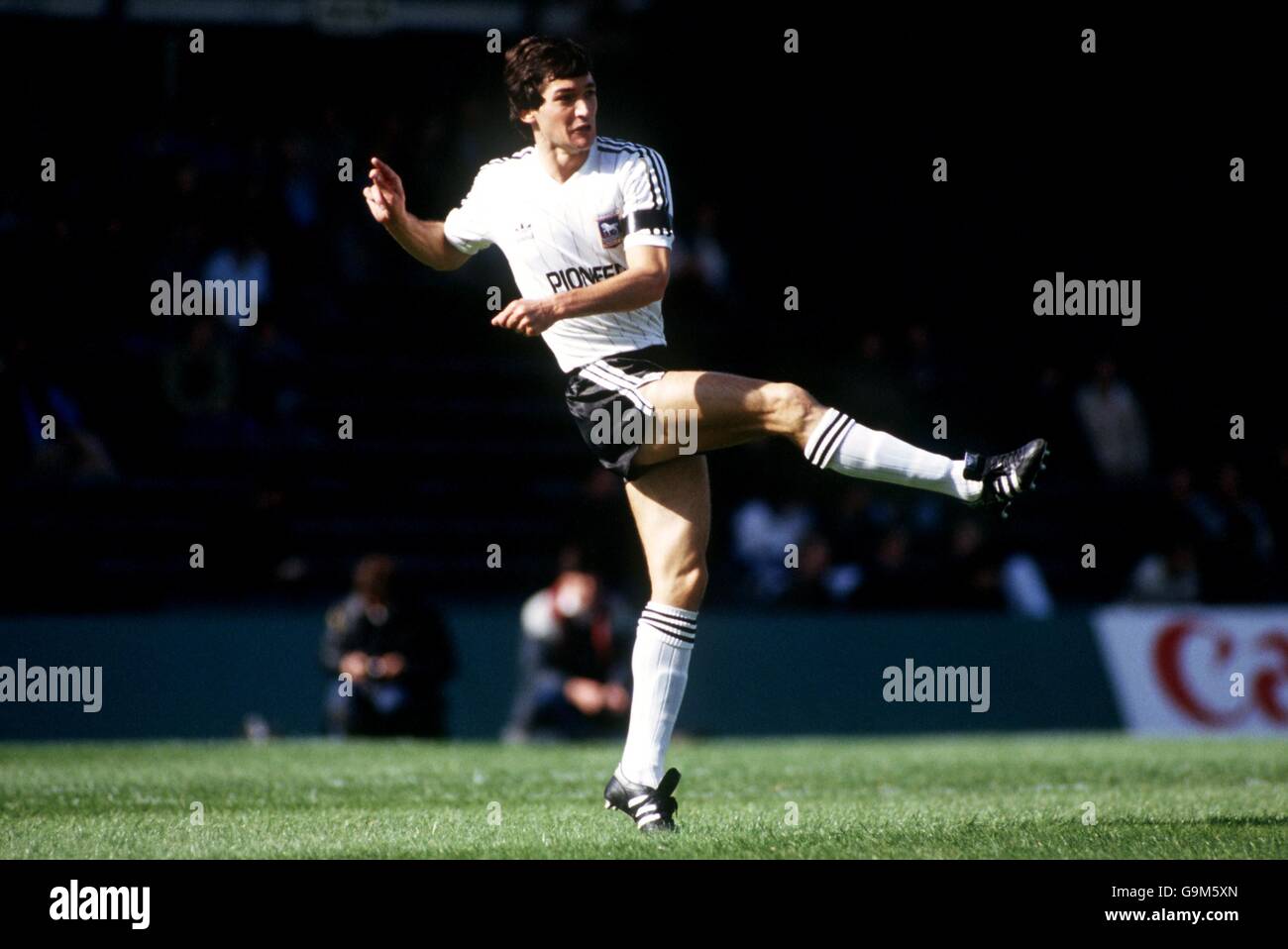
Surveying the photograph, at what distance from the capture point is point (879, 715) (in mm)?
17078

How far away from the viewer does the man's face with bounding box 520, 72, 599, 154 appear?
24.4 feet

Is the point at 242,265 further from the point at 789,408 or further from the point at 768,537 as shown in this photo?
the point at 789,408

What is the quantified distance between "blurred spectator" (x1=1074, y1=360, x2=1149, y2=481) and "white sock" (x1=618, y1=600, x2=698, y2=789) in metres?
13.8

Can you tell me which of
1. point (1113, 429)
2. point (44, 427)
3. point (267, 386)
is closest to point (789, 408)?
point (44, 427)

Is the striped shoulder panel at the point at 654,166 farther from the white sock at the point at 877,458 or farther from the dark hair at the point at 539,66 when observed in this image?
the white sock at the point at 877,458

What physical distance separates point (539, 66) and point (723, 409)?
1.54 meters

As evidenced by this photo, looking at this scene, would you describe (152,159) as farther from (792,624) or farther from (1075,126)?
(1075,126)

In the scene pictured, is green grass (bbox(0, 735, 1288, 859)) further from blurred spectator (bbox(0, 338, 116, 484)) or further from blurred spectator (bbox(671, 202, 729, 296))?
blurred spectator (bbox(671, 202, 729, 296))

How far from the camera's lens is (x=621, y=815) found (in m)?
7.92

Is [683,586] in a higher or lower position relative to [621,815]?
higher

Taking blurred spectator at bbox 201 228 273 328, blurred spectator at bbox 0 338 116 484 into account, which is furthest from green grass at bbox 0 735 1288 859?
blurred spectator at bbox 201 228 273 328

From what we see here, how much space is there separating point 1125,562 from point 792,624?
16.3 feet

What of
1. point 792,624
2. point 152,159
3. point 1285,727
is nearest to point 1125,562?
point 1285,727
